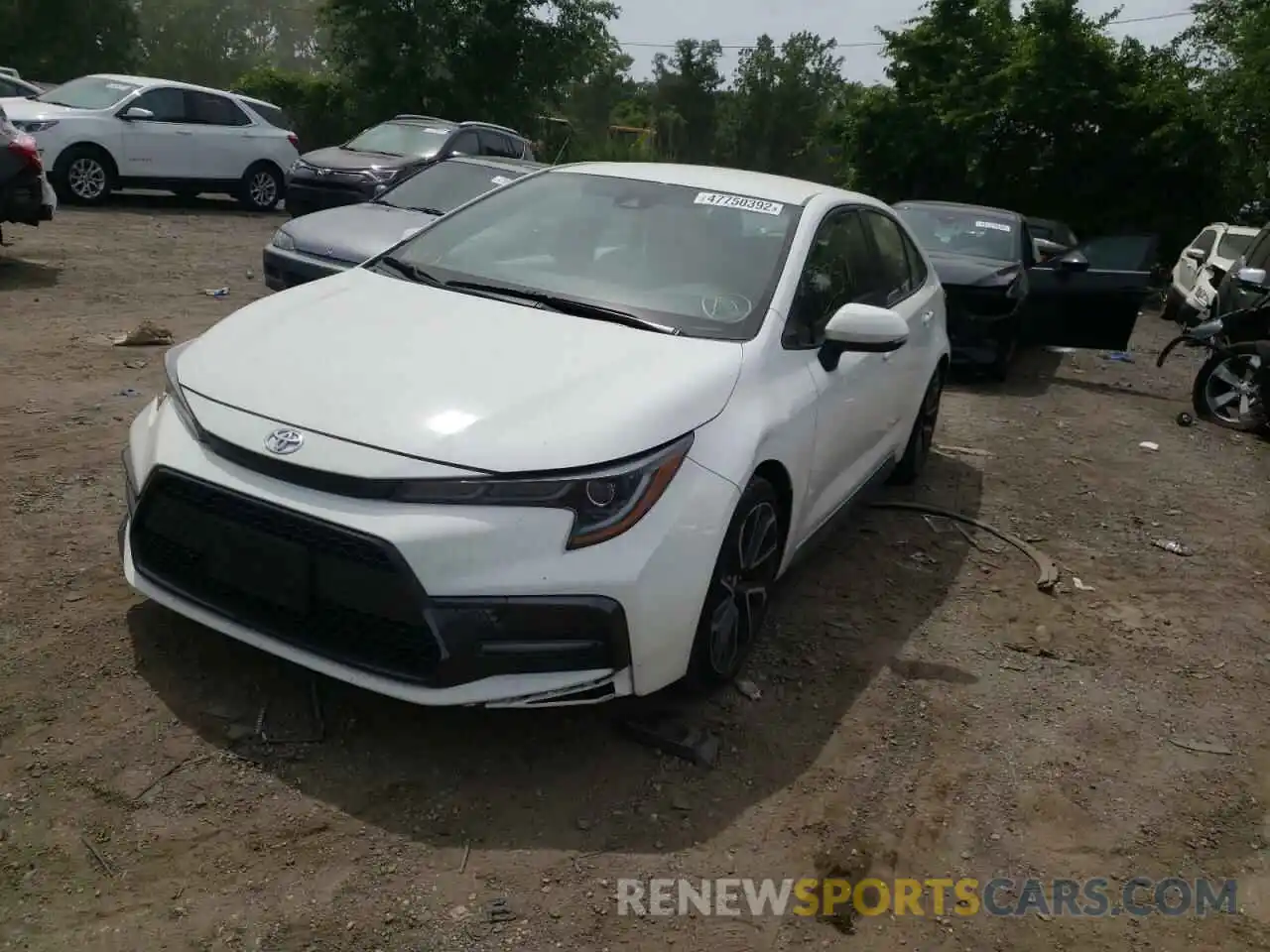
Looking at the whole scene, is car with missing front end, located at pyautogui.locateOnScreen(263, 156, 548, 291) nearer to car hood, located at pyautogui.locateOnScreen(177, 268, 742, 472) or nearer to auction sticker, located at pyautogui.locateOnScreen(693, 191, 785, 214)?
auction sticker, located at pyautogui.locateOnScreen(693, 191, 785, 214)

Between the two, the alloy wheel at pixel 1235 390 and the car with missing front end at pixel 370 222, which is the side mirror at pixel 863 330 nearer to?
the car with missing front end at pixel 370 222

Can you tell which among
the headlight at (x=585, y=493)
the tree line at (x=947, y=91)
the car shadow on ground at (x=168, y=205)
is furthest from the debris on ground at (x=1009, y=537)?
the tree line at (x=947, y=91)

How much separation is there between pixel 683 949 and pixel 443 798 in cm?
76

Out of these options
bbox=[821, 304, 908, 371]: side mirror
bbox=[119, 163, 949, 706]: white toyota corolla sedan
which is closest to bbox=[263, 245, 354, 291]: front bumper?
bbox=[119, 163, 949, 706]: white toyota corolla sedan

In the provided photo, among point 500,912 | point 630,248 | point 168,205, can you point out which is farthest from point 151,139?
point 500,912

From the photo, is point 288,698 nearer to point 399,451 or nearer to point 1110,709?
point 399,451

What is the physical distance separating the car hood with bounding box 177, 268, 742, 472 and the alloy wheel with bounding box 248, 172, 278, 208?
13.5 m

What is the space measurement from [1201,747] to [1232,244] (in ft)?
38.9

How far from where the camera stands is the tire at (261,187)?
16094 mm

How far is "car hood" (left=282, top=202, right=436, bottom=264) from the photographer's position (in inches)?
318

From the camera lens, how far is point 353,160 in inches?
552

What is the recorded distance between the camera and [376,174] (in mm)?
13562

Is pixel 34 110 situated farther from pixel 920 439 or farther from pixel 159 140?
pixel 920 439

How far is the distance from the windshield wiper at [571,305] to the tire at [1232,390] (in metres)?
6.35
